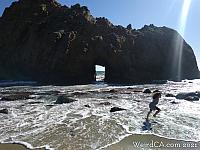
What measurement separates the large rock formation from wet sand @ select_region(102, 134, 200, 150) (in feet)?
164

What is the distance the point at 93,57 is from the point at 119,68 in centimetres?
792

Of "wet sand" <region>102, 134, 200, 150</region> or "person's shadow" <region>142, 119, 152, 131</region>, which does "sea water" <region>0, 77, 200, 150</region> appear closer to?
"person's shadow" <region>142, 119, 152, 131</region>

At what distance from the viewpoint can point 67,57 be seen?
65500 millimetres

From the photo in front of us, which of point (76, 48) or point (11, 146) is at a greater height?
point (76, 48)

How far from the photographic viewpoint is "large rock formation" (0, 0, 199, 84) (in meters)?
66.6

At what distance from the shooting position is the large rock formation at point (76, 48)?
66562mm

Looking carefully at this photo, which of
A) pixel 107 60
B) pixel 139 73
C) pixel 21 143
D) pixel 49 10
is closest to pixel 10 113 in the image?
pixel 21 143

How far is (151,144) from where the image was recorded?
10773 millimetres

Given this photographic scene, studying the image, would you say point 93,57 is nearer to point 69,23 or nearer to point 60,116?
point 69,23

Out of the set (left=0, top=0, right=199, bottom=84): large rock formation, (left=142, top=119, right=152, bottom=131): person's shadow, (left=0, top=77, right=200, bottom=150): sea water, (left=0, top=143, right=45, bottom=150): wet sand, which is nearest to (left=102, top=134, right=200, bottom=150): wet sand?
(left=0, top=77, right=200, bottom=150): sea water

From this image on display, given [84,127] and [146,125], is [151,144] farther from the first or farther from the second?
[84,127]

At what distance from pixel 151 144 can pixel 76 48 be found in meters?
56.8

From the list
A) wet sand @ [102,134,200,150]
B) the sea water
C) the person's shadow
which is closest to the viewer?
wet sand @ [102,134,200,150]

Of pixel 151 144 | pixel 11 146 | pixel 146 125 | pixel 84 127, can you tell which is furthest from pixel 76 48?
pixel 151 144
